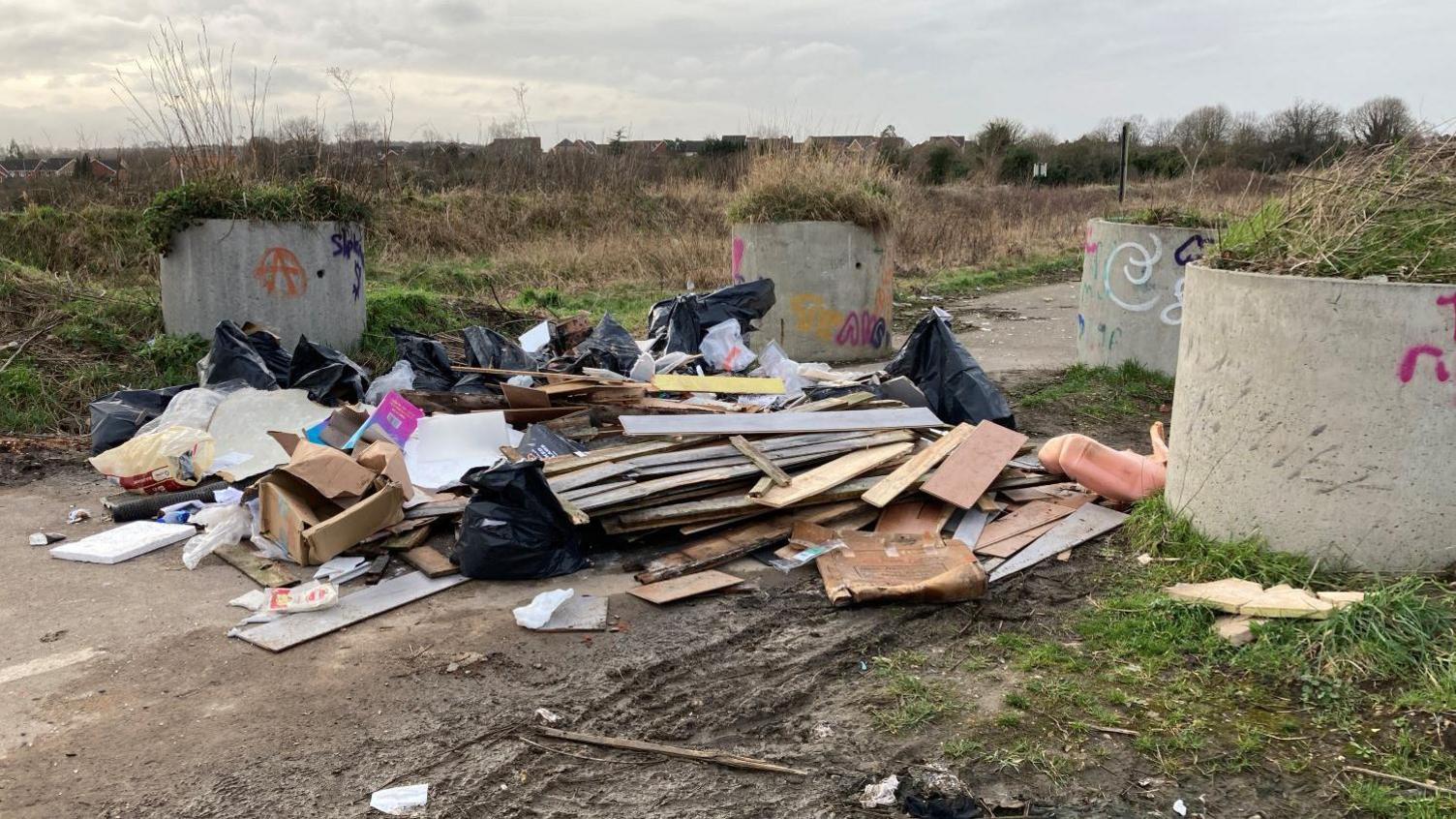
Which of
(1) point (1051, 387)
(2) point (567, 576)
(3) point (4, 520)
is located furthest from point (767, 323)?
(3) point (4, 520)

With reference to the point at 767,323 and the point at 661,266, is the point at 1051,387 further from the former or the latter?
the point at 661,266

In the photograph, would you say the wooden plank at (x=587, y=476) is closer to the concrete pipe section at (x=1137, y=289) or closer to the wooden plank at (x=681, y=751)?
the wooden plank at (x=681, y=751)

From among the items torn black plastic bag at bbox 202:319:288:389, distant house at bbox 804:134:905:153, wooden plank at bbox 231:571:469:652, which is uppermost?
distant house at bbox 804:134:905:153

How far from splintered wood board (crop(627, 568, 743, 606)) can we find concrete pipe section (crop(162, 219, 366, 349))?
569 centimetres

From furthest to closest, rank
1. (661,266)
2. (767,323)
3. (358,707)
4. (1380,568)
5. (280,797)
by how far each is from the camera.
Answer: (661,266), (767,323), (1380,568), (358,707), (280,797)

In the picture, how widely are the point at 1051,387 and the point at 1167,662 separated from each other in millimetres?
5303

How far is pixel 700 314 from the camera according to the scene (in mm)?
9188

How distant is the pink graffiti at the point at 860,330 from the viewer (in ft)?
34.1

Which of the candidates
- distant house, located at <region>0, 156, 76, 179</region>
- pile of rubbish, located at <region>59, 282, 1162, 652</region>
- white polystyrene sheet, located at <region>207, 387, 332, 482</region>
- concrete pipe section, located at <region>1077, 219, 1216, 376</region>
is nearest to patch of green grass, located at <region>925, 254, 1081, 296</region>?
concrete pipe section, located at <region>1077, 219, 1216, 376</region>

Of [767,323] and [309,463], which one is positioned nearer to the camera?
[309,463]

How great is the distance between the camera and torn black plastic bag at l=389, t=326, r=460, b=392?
312 inches

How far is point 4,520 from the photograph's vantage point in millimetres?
5895

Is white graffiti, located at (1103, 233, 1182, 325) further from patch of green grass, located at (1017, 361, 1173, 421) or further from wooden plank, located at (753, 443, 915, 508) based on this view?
wooden plank, located at (753, 443, 915, 508)

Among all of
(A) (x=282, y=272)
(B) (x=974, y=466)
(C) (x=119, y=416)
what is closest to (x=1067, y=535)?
(B) (x=974, y=466)
